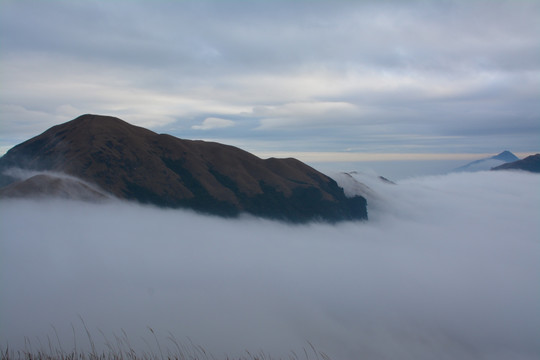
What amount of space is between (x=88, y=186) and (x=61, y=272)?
23.8m

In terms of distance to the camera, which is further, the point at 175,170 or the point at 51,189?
the point at 175,170

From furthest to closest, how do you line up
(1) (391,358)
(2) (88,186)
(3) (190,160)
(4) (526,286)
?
(4) (526,286)
(3) (190,160)
(2) (88,186)
(1) (391,358)

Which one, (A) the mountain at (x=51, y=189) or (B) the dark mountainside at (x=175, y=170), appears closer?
(A) the mountain at (x=51, y=189)

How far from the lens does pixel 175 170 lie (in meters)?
123

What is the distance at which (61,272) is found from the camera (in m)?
84.6

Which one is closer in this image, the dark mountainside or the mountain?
the mountain

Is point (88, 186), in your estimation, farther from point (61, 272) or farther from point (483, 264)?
point (483, 264)

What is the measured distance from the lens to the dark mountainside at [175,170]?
10862 cm

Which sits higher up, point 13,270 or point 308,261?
point 13,270

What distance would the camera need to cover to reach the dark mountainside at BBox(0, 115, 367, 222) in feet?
356

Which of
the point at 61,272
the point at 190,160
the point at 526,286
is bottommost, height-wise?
the point at 526,286

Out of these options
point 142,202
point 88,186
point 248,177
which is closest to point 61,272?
point 88,186

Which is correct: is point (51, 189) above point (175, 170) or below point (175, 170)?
below

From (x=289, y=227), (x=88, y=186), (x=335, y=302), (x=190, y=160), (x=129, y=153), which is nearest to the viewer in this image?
(x=88, y=186)
